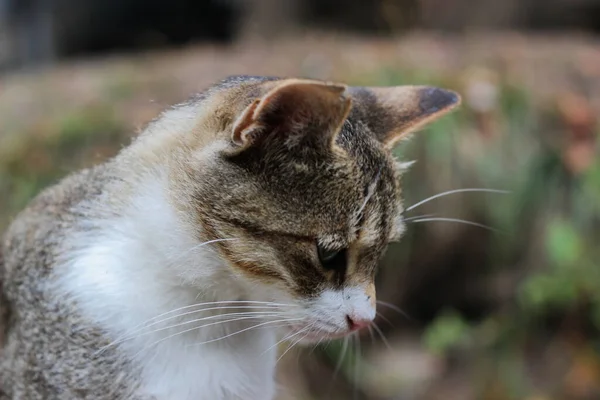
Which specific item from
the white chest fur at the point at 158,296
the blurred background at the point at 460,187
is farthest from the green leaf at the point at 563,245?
the white chest fur at the point at 158,296

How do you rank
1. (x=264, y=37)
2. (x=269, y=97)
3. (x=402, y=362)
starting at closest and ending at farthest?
(x=269, y=97)
(x=402, y=362)
(x=264, y=37)

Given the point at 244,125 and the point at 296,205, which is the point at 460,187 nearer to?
the point at 296,205

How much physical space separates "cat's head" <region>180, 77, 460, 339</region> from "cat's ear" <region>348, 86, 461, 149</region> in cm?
10

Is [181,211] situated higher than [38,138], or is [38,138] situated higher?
[181,211]

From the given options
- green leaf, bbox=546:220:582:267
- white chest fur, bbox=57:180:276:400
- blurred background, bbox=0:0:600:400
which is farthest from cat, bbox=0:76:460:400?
green leaf, bbox=546:220:582:267

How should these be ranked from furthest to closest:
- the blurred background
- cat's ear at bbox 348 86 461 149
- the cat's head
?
the blurred background → cat's ear at bbox 348 86 461 149 → the cat's head

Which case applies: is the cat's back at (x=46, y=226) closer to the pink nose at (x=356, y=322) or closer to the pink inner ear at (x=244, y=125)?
the pink inner ear at (x=244, y=125)

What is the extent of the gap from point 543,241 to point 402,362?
957mm

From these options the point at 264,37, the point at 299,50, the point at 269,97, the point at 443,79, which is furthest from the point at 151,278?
the point at 264,37

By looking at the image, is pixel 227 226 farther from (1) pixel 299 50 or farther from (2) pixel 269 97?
(1) pixel 299 50

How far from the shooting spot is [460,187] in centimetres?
313

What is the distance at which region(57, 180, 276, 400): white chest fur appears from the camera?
4.08 ft

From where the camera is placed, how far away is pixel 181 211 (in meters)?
1.22

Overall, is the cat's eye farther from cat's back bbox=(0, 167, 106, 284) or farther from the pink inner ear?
cat's back bbox=(0, 167, 106, 284)
